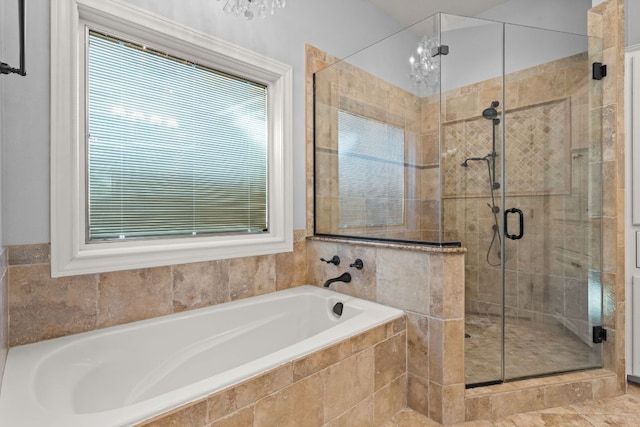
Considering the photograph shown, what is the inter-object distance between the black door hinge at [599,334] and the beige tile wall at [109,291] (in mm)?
2051

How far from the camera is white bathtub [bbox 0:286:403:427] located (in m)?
0.99

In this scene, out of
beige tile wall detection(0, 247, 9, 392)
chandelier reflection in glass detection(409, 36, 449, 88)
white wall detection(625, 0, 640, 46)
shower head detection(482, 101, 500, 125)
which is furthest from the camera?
shower head detection(482, 101, 500, 125)

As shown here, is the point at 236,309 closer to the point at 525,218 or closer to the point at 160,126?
the point at 160,126

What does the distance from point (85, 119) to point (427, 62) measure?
78.1 inches

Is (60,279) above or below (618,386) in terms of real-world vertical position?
above

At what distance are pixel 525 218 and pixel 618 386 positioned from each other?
110cm

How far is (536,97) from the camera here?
234 cm

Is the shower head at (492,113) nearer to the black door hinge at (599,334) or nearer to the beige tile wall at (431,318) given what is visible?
the beige tile wall at (431,318)

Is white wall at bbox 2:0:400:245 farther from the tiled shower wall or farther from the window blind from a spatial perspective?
the tiled shower wall

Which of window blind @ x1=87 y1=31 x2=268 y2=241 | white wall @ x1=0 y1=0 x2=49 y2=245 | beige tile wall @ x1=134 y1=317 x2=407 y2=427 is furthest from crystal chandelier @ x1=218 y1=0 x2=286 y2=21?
beige tile wall @ x1=134 y1=317 x2=407 y2=427

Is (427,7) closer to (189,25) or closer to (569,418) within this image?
(189,25)

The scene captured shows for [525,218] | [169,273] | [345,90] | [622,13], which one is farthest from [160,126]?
[622,13]

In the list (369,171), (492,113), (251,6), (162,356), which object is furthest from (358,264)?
(251,6)

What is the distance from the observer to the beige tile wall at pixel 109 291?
4.62 ft
